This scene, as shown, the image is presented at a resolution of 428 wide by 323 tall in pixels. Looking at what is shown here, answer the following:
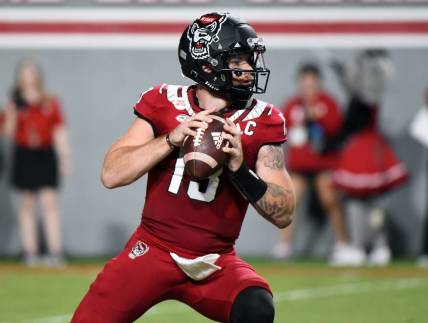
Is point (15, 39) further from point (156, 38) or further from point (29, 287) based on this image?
point (29, 287)

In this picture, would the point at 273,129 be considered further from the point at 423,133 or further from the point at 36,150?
the point at 423,133

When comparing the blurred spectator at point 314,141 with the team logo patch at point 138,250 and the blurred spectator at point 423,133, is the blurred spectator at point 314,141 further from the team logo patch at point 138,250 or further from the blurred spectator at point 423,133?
the team logo patch at point 138,250

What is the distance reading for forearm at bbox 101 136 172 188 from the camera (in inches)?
173

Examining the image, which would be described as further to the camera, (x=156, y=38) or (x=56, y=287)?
(x=156, y=38)

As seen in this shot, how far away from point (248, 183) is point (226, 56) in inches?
23.1

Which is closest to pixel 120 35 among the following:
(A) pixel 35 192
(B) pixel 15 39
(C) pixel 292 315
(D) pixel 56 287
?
(B) pixel 15 39

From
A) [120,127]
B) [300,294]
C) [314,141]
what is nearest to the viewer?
[300,294]

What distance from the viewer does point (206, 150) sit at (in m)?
4.22

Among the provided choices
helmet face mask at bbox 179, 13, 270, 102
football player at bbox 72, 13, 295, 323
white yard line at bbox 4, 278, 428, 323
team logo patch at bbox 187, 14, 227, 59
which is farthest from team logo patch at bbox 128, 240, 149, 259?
white yard line at bbox 4, 278, 428, 323

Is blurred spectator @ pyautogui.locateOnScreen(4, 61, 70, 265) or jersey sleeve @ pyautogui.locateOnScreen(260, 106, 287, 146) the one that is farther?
blurred spectator @ pyautogui.locateOnScreen(4, 61, 70, 265)

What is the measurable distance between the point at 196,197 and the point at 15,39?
7985 millimetres

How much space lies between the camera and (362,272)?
10.3 meters

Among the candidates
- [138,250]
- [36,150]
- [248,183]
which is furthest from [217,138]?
[36,150]

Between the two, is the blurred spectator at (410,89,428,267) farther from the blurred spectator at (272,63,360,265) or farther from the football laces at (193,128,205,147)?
the football laces at (193,128,205,147)
